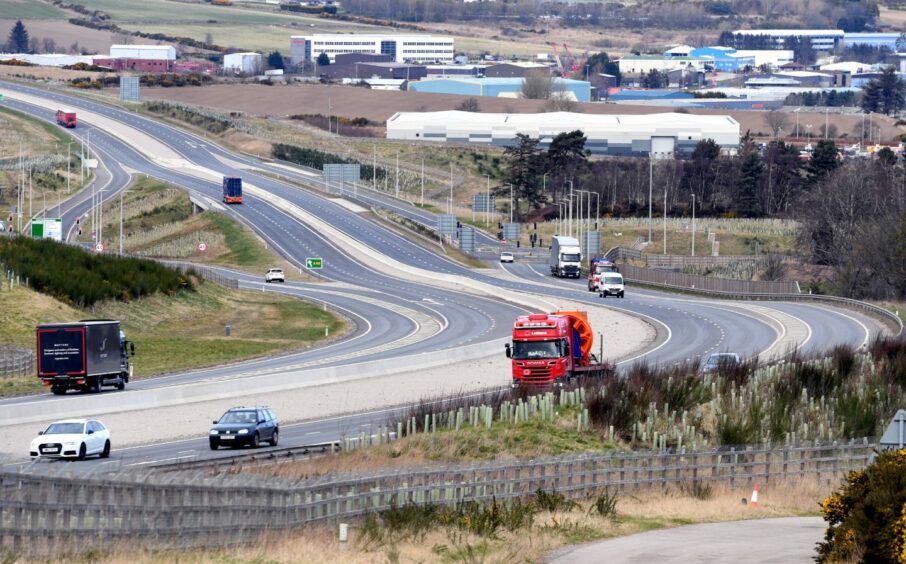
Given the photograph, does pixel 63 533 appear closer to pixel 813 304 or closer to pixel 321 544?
pixel 321 544

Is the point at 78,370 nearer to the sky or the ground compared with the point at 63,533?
nearer to the ground

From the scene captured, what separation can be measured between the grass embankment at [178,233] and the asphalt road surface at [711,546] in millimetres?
92360

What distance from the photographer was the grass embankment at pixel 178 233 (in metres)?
133

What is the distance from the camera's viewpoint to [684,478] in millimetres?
38000

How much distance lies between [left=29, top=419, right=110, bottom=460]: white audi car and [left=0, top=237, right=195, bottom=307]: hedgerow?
146ft

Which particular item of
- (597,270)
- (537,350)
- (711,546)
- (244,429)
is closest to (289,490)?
(711,546)

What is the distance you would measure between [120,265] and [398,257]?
42.2 meters

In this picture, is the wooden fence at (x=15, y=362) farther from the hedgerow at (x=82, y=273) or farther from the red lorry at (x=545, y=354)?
the red lorry at (x=545, y=354)

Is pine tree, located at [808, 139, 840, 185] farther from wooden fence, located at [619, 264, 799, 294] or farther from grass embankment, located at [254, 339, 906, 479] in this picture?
grass embankment, located at [254, 339, 906, 479]

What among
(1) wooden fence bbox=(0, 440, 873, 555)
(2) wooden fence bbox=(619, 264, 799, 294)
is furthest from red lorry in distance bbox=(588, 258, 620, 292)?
(1) wooden fence bbox=(0, 440, 873, 555)

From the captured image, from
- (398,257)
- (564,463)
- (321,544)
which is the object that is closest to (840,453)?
(564,463)

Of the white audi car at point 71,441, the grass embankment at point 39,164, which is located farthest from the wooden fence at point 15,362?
the grass embankment at point 39,164

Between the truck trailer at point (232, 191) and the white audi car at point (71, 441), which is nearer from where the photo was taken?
the white audi car at point (71, 441)

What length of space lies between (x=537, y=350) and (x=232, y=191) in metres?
100
